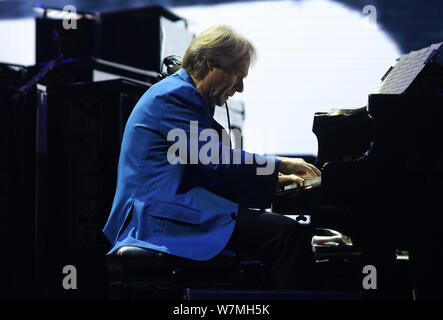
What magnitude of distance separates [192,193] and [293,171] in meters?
0.43

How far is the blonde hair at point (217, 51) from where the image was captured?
6.39 feet

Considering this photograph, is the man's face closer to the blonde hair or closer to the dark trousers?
the blonde hair

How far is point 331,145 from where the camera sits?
7.64 feet

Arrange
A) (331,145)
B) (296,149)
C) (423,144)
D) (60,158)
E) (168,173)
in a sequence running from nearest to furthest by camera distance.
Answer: (168,173) → (423,144) → (331,145) → (60,158) → (296,149)

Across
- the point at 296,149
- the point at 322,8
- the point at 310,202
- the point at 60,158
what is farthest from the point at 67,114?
the point at 322,8

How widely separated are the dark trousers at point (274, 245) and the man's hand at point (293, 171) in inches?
5.9

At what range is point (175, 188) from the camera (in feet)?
5.83

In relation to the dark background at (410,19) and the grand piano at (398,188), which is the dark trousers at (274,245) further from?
the dark background at (410,19)

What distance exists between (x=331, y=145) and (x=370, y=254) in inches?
18.9

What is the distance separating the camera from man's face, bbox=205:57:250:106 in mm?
1963

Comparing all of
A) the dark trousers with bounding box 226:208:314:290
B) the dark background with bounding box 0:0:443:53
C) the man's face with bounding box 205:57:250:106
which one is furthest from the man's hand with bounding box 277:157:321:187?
the dark background with bounding box 0:0:443:53

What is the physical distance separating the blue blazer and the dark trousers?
0.06 metres

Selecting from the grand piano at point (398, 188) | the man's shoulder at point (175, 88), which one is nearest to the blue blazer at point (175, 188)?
the man's shoulder at point (175, 88)
